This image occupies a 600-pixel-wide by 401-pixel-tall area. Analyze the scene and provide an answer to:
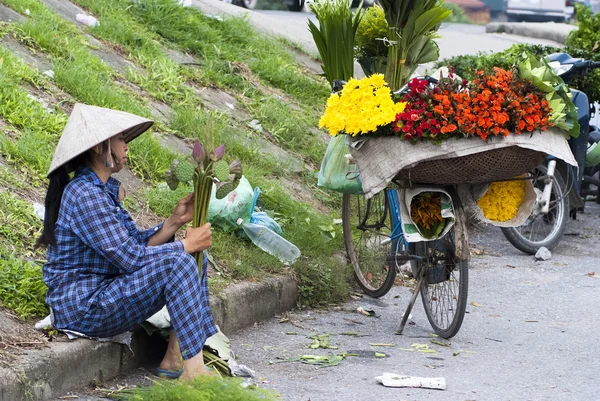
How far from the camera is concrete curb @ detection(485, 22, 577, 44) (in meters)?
16.0

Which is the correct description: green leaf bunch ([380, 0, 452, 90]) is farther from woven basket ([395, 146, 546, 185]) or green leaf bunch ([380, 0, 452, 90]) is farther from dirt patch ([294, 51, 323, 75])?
dirt patch ([294, 51, 323, 75])

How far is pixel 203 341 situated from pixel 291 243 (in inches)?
73.6

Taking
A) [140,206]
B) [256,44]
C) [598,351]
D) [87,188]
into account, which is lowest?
[598,351]

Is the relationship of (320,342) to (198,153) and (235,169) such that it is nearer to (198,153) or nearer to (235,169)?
(235,169)

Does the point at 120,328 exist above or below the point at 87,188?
below

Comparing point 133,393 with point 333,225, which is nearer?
point 133,393

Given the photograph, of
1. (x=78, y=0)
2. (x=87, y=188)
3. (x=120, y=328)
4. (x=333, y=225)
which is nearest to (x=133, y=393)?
(x=120, y=328)

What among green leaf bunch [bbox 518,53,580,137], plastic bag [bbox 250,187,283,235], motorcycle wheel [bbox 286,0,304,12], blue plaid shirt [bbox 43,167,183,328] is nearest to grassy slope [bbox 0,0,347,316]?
plastic bag [bbox 250,187,283,235]

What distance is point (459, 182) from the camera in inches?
195

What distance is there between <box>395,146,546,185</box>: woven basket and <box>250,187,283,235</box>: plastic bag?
126 cm

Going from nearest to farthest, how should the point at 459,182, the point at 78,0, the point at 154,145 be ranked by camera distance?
the point at 459,182 < the point at 154,145 < the point at 78,0

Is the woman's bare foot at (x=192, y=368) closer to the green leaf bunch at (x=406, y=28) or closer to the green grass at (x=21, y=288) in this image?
the green grass at (x=21, y=288)

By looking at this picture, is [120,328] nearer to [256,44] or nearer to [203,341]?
[203,341]

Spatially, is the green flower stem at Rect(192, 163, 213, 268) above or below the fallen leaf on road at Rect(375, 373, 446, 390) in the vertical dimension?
above
